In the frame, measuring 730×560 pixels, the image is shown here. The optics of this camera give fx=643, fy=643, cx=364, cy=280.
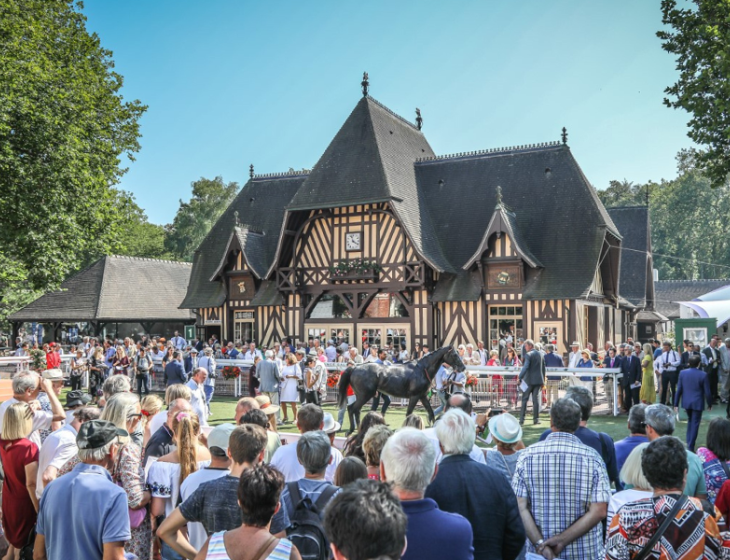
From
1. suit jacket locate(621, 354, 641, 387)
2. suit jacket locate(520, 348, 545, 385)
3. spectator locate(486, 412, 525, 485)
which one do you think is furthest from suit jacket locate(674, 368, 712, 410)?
spectator locate(486, 412, 525, 485)

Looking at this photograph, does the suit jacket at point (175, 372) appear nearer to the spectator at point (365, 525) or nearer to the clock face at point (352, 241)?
the clock face at point (352, 241)

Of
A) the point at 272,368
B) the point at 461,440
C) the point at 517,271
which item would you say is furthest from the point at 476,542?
the point at 517,271

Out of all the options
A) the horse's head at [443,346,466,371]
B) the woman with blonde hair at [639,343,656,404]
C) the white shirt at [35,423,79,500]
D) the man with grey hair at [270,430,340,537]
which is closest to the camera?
the man with grey hair at [270,430,340,537]

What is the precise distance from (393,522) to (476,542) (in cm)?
136

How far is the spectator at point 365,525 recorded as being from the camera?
7.80ft

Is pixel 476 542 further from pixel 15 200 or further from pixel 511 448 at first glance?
pixel 15 200

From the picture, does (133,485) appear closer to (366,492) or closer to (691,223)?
(366,492)

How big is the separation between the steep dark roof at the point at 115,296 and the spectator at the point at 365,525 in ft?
101

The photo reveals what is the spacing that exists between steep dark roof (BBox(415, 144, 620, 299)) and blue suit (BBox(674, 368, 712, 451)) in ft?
37.9

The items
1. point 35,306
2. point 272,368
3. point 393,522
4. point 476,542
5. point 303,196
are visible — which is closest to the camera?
point 393,522

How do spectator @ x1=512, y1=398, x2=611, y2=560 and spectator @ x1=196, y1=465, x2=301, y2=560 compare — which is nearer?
spectator @ x1=196, y1=465, x2=301, y2=560

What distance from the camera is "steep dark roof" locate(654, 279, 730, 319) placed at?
1788 inches

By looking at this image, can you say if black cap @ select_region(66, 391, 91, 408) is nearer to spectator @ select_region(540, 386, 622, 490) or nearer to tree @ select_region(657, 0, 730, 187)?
spectator @ select_region(540, 386, 622, 490)

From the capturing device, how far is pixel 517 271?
2384cm
